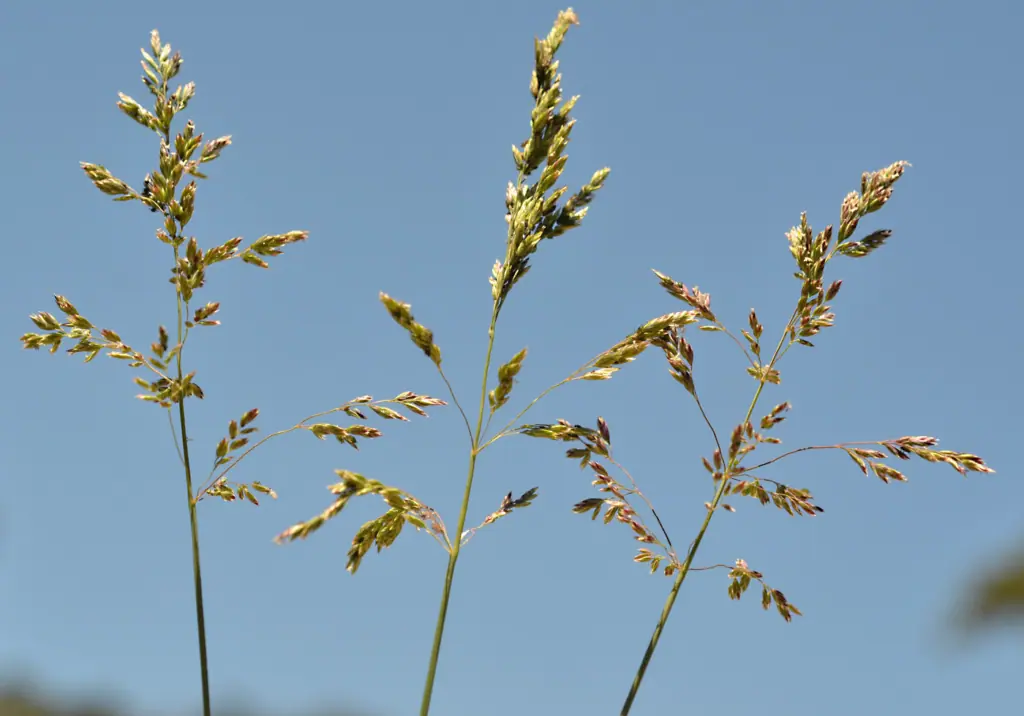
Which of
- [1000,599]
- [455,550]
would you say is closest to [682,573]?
[455,550]

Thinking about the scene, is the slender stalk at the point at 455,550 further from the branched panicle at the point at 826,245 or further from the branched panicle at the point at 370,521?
the branched panicle at the point at 826,245

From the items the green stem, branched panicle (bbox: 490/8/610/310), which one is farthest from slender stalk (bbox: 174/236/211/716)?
branched panicle (bbox: 490/8/610/310)

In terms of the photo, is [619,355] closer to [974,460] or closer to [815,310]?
[815,310]

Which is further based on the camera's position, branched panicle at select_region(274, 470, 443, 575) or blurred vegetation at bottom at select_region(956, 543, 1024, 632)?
blurred vegetation at bottom at select_region(956, 543, 1024, 632)

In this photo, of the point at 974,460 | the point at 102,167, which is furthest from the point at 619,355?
the point at 102,167

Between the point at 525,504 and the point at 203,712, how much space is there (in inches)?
47.0

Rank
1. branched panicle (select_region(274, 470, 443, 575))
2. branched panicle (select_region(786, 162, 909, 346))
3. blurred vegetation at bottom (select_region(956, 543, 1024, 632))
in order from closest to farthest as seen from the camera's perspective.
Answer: branched panicle (select_region(274, 470, 443, 575)), branched panicle (select_region(786, 162, 909, 346)), blurred vegetation at bottom (select_region(956, 543, 1024, 632))

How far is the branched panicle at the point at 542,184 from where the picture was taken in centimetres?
310

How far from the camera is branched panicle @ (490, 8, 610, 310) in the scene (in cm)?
310

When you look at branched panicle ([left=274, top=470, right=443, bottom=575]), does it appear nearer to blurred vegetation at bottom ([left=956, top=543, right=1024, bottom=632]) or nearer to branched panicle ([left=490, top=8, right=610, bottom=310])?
branched panicle ([left=490, top=8, right=610, bottom=310])

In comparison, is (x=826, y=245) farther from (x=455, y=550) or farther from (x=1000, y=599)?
(x=1000, y=599)

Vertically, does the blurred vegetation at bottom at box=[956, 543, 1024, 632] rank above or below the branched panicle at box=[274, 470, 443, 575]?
above

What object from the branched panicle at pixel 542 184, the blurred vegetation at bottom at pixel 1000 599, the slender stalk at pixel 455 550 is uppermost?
the blurred vegetation at bottom at pixel 1000 599

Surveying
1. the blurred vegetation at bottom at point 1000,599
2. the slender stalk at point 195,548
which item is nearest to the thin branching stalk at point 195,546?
the slender stalk at point 195,548
